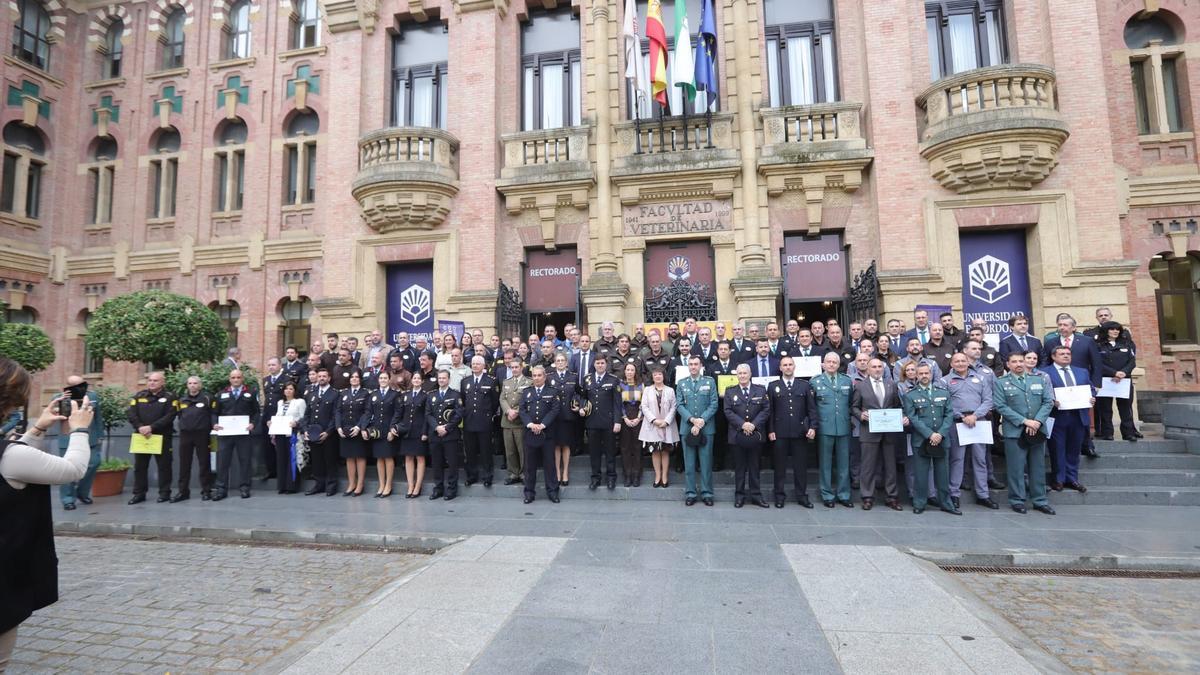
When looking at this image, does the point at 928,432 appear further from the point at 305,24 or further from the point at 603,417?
the point at 305,24

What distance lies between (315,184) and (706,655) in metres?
18.5

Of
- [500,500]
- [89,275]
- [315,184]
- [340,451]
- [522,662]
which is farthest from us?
[89,275]

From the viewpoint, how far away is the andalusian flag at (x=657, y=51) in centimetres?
1354

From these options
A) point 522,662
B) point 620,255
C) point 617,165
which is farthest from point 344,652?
point 617,165

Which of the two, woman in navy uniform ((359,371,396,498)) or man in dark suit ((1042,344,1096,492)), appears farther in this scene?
woman in navy uniform ((359,371,396,498))

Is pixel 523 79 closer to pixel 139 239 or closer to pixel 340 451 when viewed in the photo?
pixel 340 451

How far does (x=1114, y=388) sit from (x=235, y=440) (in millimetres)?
14944

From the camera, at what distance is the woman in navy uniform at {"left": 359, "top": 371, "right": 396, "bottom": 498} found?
30.9 feet

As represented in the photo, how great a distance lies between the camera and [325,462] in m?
9.92

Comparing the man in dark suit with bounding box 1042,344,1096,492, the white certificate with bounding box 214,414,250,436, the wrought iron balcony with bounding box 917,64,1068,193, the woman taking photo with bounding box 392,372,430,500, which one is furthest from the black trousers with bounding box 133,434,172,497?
the wrought iron balcony with bounding box 917,64,1068,193

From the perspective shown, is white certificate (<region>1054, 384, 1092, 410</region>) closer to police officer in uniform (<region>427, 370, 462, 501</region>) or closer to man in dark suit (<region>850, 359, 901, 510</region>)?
man in dark suit (<region>850, 359, 901, 510</region>)

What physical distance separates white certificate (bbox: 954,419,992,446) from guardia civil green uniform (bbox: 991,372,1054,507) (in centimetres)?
38

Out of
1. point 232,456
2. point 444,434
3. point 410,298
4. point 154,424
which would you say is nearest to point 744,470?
point 444,434

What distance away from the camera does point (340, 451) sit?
9812 mm
